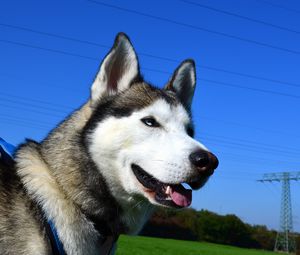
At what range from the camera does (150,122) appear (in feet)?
16.5

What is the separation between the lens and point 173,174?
4.67 metres

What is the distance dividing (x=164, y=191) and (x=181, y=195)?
164 mm

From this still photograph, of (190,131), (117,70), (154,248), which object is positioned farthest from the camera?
(154,248)

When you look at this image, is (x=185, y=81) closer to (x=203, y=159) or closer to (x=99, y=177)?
(x=203, y=159)

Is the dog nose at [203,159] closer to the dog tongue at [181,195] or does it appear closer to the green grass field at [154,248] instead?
the dog tongue at [181,195]

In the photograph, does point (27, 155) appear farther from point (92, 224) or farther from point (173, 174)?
point (173, 174)

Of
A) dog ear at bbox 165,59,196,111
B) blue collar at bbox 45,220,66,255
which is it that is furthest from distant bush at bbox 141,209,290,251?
blue collar at bbox 45,220,66,255

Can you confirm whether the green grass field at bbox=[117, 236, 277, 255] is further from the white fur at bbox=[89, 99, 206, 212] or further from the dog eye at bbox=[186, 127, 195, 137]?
the white fur at bbox=[89, 99, 206, 212]

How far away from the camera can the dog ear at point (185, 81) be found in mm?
6035

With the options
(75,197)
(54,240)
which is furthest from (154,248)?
(54,240)

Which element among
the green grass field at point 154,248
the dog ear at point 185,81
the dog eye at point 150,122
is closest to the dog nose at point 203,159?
the dog eye at point 150,122

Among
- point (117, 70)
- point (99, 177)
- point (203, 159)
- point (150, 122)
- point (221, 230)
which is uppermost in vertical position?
point (117, 70)

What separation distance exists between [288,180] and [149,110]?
79049mm

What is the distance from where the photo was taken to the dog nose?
4.61 metres
